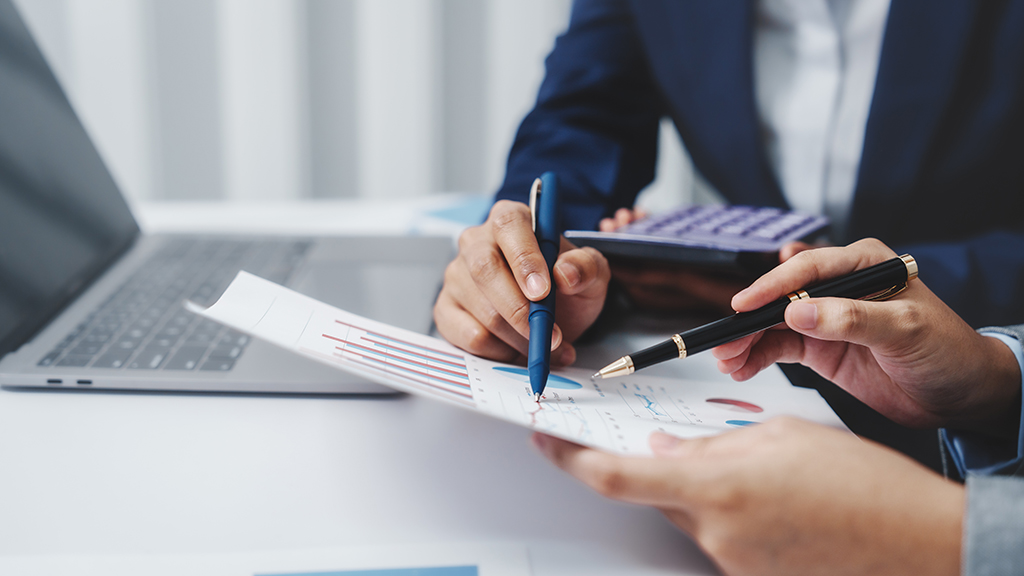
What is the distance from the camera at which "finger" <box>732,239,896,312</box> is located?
0.32m

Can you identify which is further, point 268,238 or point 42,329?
point 268,238

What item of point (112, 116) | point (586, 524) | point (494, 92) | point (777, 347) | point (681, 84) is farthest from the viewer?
Result: point (494, 92)

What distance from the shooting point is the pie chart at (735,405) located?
0.33 metres

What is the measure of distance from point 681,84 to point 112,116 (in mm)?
1204

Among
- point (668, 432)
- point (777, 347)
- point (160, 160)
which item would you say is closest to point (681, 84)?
point (777, 347)

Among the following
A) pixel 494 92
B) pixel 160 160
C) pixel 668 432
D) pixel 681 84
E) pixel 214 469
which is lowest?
pixel 214 469

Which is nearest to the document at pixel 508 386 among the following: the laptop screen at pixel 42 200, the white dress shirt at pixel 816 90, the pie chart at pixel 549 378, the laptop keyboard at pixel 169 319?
the pie chart at pixel 549 378

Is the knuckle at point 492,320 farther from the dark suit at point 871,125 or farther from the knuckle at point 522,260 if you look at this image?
the dark suit at point 871,125

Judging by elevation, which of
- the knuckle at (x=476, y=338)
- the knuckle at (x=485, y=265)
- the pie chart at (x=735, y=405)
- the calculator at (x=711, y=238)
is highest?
the calculator at (x=711, y=238)

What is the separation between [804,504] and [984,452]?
20 cm

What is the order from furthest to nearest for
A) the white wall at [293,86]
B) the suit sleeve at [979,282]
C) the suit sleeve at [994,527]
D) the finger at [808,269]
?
1. the white wall at [293,86]
2. the suit sleeve at [979,282]
3. the finger at [808,269]
4. the suit sleeve at [994,527]

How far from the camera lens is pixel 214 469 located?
29 centimetres

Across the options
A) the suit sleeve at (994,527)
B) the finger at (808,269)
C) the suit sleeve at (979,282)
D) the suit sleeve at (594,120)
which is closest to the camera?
the suit sleeve at (994,527)

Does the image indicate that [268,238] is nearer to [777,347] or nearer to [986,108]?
[777,347]
